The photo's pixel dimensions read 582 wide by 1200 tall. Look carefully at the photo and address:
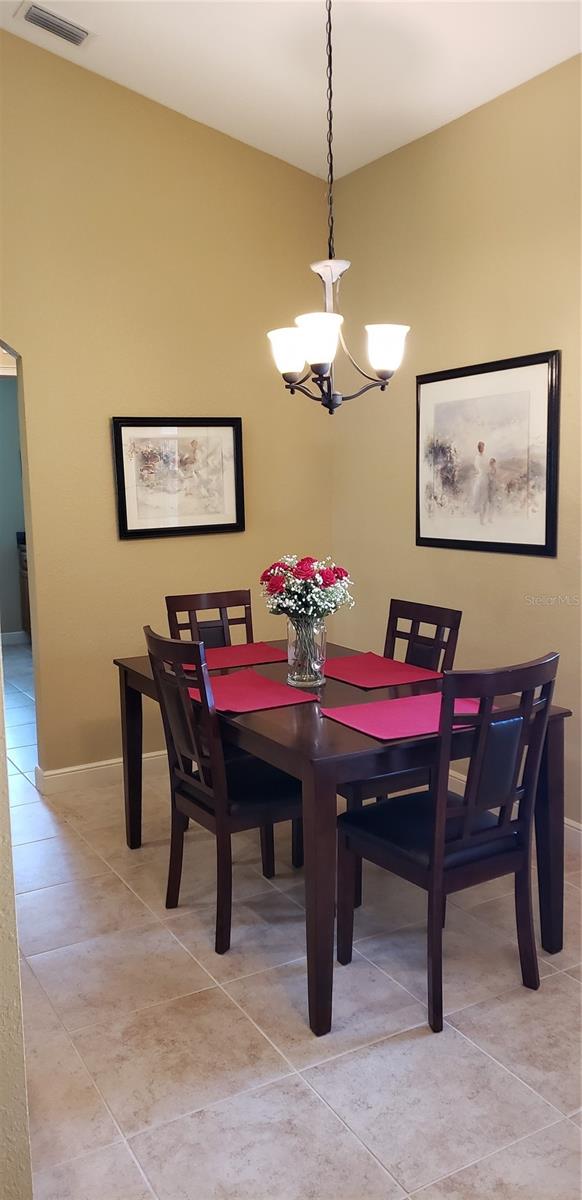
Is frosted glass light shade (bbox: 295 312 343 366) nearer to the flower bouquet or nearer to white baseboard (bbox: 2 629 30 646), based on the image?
the flower bouquet

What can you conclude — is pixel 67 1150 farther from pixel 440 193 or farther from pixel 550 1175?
pixel 440 193

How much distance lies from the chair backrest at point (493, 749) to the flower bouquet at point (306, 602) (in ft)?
2.28

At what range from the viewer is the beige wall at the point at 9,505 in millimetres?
8062

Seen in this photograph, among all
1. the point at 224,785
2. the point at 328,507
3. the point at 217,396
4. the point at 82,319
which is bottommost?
the point at 224,785

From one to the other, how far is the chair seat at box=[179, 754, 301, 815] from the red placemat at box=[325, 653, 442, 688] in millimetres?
411

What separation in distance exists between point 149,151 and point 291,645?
259 cm

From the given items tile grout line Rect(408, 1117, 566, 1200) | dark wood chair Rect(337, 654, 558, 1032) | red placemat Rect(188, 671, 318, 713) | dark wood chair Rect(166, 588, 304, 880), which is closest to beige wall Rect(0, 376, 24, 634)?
dark wood chair Rect(166, 588, 304, 880)

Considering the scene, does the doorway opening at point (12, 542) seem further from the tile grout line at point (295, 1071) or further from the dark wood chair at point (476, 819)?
the dark wood chair at point (476, 819)

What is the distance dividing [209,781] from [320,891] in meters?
0.65

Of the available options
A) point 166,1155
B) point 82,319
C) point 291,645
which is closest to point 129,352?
point 82,319

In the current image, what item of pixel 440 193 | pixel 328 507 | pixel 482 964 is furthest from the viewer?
pixel 328 507

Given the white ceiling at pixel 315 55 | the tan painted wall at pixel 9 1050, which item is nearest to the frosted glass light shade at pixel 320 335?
the white ceiling at pixel 315 55

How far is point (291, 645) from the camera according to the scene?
10.3 feet

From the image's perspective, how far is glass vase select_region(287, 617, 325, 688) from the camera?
3.06 metres
